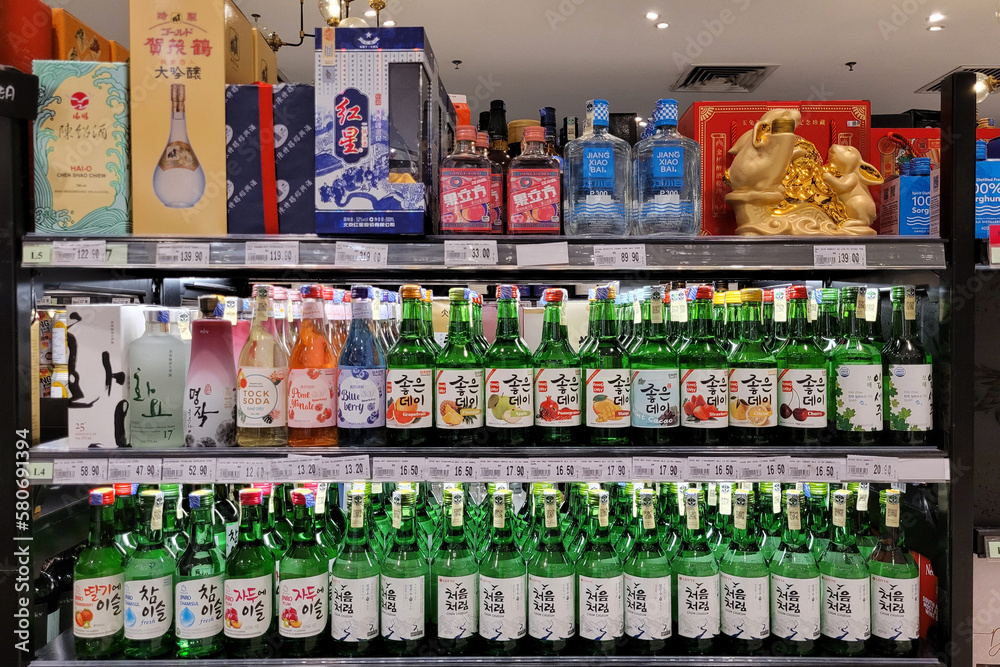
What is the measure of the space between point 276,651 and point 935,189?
6.85ft

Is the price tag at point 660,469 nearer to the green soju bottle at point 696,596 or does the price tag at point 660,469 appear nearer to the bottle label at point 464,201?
the green soju bottle at point 696,596

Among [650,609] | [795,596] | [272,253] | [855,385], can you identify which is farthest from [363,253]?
[795,596]

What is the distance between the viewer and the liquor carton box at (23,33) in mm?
1641

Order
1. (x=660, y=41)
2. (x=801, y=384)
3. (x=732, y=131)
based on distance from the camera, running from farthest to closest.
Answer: (x=660, y=41)
(x=732, y=131)
(x=801, y=384)

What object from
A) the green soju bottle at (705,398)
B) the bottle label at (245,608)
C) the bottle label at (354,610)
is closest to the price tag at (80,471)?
the bottle label at (245,608)

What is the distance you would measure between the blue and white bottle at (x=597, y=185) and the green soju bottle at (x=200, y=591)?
3.95 feet

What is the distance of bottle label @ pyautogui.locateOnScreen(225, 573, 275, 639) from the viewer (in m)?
1.60

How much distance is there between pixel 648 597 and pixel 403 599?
62 cm

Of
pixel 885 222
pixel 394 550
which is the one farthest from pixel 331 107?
pixel 885 222

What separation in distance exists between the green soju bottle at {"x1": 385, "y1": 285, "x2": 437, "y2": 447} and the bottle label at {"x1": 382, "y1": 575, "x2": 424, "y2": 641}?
13.9 inches

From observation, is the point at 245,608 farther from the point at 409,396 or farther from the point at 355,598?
the point at 409,396

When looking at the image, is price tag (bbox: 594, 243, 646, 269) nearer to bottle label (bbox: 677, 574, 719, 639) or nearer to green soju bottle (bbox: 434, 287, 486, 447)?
green soju bottle (bbox: 434, 287, 486, 447)

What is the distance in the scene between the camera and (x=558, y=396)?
1.62 m

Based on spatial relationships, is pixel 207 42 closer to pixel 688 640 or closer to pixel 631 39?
pixel 688 640
